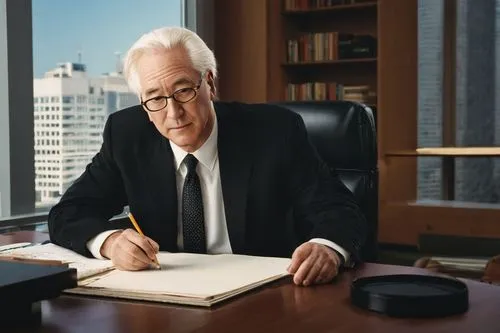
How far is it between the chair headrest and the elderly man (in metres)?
0.10

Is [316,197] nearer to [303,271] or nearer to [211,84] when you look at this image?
[211,84]

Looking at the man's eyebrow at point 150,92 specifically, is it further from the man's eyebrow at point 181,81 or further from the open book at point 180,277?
the open book at point 180,277

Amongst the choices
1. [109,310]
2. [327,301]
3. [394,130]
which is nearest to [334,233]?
[327,301]

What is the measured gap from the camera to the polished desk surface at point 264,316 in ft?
3.19

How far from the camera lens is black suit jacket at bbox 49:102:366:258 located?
1.79 m

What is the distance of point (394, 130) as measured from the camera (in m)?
4.89

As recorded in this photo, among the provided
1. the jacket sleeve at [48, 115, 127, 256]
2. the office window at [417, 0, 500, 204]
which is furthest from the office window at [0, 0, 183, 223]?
the office window at [417, 0, 500, 204]

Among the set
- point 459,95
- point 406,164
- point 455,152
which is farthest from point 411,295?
point 459,95

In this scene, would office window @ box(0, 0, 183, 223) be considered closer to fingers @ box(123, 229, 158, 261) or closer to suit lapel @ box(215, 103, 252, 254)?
suit lapel @ box(215, 103, 252, 254)

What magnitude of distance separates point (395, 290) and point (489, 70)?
4.39 metres

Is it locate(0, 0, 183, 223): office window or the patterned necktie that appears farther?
locate(0, 0, 183, 223): office window

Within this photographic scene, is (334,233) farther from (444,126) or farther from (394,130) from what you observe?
(444,126)

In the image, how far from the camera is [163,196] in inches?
71.0

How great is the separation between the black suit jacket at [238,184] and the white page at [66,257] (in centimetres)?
8
